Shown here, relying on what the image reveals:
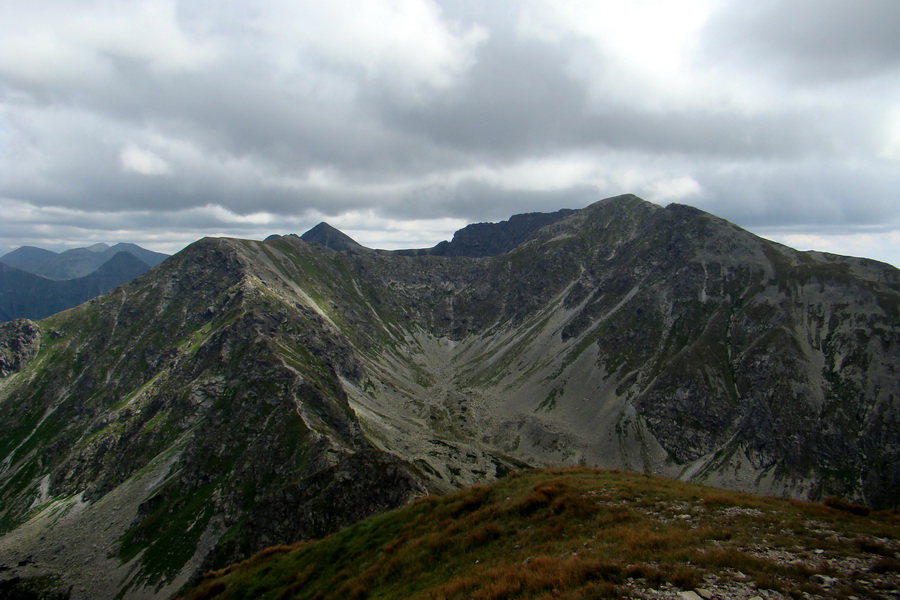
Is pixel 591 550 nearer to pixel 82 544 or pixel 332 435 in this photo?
pixel 332 435

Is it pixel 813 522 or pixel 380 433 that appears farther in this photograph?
pixel 380 433

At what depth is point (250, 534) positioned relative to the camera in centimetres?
8356

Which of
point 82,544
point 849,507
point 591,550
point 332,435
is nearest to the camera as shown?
point 591,550

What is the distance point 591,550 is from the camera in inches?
704

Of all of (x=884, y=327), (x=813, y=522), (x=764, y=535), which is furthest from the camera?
(x=884, y=327)

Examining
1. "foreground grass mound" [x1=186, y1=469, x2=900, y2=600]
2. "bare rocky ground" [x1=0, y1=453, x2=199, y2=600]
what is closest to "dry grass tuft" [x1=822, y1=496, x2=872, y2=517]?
"foreground grass mound" [x1=186, y1=469, x2=900, y2=600]

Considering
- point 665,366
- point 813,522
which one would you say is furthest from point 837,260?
point 813,522

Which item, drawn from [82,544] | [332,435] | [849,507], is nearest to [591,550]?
[849,507]

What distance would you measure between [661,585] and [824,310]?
219 m

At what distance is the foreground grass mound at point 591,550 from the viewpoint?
46.9 feet

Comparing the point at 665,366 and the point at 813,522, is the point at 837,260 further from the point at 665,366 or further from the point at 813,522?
the point at 813,522

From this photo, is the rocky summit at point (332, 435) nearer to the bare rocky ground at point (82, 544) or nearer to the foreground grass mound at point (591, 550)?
the bare rocky ground at point (82, 544)

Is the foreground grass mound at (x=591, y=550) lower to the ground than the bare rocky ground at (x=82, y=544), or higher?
higher

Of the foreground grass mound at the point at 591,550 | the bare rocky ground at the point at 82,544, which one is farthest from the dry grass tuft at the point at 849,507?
the bare rocky ground at the point at 82,544
